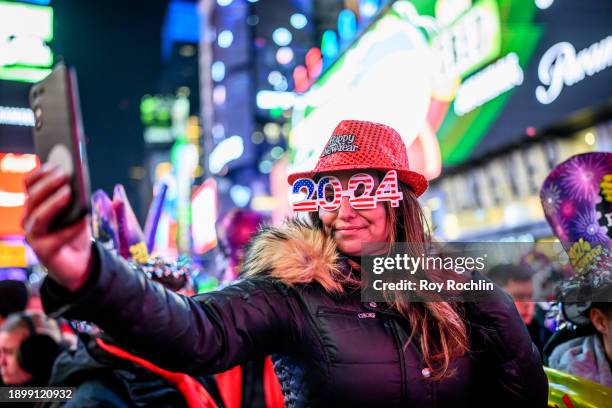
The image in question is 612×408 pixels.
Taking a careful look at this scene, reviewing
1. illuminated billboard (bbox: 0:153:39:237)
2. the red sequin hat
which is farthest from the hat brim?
illuminated billboard (bbox: 0:153:39:237)

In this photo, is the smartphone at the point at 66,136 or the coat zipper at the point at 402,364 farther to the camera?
the coat zipper at the point at 402,364

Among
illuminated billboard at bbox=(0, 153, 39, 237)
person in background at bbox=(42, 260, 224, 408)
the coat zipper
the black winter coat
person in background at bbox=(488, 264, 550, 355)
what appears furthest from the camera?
illuminated billboard at bbox=(0, 153, 39, 237)

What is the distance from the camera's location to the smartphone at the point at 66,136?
1.25 meters

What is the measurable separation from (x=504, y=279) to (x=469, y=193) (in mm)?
7200

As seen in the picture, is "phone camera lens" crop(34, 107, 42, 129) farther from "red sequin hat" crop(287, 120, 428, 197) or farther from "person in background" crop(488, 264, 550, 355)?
"person in background" crop(488, 264, 550, 355)

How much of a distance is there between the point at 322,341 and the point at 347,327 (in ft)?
0.34

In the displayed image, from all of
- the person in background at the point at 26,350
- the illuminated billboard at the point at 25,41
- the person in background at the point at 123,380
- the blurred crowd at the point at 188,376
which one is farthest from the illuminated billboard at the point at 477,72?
the illuminated billboard at the point at 25,41

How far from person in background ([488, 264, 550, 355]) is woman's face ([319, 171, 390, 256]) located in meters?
1.53

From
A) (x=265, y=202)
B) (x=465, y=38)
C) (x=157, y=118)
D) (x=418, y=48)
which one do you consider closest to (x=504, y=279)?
(x=465, y=38)

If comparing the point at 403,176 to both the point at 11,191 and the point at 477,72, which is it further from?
the point at 11,191

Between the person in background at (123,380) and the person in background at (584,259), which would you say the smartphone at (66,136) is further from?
the person in background at (584,259)

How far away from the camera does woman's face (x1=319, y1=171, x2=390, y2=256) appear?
2.29 meters

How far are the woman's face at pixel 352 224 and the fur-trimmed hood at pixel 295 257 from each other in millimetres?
48

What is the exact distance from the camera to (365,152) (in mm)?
2311
